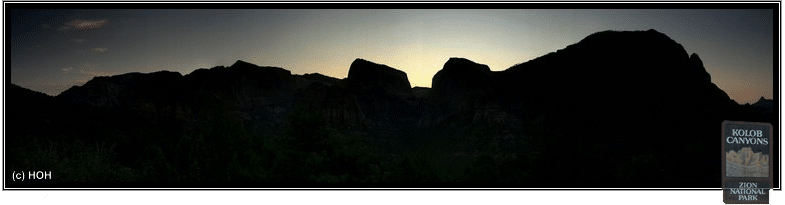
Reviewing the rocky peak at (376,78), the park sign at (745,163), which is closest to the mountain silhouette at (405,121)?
the rocky peak at (376,78)

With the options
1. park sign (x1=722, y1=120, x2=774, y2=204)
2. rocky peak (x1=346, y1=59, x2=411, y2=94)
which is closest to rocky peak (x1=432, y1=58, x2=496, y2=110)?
rocky peak (x1=346, y1=59, x2=411, y2=94)

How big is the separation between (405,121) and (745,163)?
12.0 metres

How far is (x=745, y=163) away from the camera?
1062cm

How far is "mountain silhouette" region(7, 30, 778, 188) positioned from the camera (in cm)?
1617

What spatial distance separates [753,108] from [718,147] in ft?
4.88

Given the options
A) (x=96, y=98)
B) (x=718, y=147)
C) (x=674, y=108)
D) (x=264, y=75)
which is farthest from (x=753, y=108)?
(x=96, y=98)

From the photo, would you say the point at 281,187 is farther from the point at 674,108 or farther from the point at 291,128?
the point at 674,108

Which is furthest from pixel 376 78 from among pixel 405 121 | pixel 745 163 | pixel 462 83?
pixel 745 163

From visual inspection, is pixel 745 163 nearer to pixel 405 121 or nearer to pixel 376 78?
pixel 405 121

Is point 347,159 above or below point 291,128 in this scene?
below

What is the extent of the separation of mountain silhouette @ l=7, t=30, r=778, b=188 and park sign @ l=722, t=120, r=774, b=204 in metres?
3.71

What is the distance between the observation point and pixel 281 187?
1187 centimetres

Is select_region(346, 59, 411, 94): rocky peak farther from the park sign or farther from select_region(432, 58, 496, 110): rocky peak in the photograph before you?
the park sign
